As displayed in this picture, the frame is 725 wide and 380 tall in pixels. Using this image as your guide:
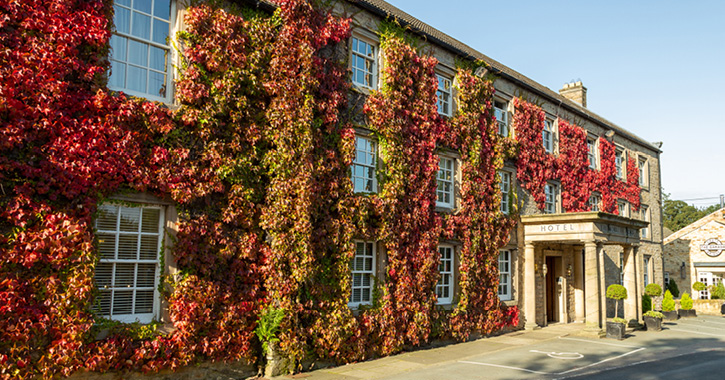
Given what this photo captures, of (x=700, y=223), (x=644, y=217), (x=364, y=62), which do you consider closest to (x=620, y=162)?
(x=644, y=217)

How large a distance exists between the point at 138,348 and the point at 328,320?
4.21 metres

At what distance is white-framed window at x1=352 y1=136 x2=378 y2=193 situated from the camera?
550 inches

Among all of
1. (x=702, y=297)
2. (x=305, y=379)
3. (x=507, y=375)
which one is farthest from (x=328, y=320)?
(x=702, y=297)

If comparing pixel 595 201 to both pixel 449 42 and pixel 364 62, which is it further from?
pixel 364 62

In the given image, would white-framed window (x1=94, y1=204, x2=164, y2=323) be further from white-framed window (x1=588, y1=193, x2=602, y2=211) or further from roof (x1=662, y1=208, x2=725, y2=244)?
roof (x1=662, y1=208, x2=725, y2=244)

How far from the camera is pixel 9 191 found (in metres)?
8.34

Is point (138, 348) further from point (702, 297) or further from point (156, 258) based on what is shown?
point (702, 297)

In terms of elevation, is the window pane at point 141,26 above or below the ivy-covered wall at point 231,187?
above

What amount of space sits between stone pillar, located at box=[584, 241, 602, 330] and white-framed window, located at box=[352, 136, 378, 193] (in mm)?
7975

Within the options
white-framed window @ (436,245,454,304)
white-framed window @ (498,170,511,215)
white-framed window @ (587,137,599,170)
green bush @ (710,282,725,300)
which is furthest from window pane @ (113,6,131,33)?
green bush @ (710,282,725,300)

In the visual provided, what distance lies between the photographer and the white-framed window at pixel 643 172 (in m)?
29.7

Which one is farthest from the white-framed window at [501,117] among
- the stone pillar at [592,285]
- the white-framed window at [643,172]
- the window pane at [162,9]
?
the white-framed window at [643,172]

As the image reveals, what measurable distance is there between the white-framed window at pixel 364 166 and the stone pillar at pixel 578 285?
11.9m

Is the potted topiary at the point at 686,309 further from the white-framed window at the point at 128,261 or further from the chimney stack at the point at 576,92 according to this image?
the white-framed window at the point at 128,261
